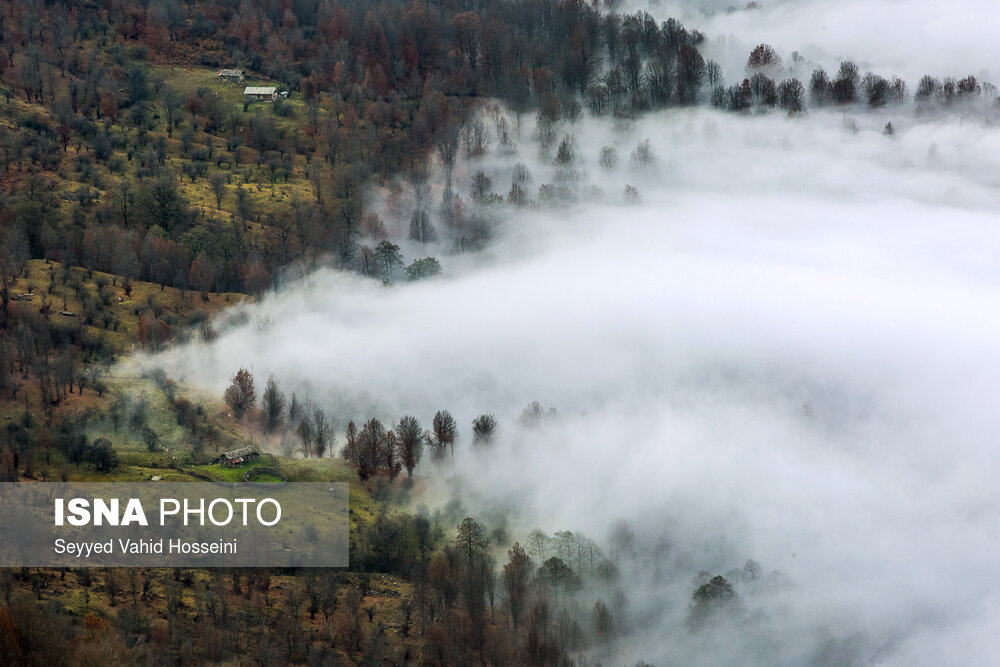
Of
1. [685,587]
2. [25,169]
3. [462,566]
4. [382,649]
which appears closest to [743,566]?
[685,587]

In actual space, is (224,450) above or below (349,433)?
above

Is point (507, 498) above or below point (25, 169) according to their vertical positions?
below

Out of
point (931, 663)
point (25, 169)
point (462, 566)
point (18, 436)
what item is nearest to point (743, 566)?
point (931, 663)

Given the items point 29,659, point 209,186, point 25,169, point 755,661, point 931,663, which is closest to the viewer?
point 29,659

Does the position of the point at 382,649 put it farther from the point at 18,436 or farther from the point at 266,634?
the point at 18,436

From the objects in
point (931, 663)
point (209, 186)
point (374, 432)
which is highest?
point (209, 186)

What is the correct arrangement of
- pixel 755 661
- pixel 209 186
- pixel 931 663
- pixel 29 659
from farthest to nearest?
pixel 209 186 → pixel 931 663 → pixel 755 661 → pixel 29 659

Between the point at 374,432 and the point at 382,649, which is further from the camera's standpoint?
the point at 374,432

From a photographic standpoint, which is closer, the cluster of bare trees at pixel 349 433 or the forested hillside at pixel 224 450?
the forested hillside at pixel 224 450

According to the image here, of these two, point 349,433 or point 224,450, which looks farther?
point 349,433

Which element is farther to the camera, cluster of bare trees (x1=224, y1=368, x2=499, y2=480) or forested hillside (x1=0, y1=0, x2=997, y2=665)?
cluster of bare trees (x1=224, y1=368, x2=499, y2=480)
